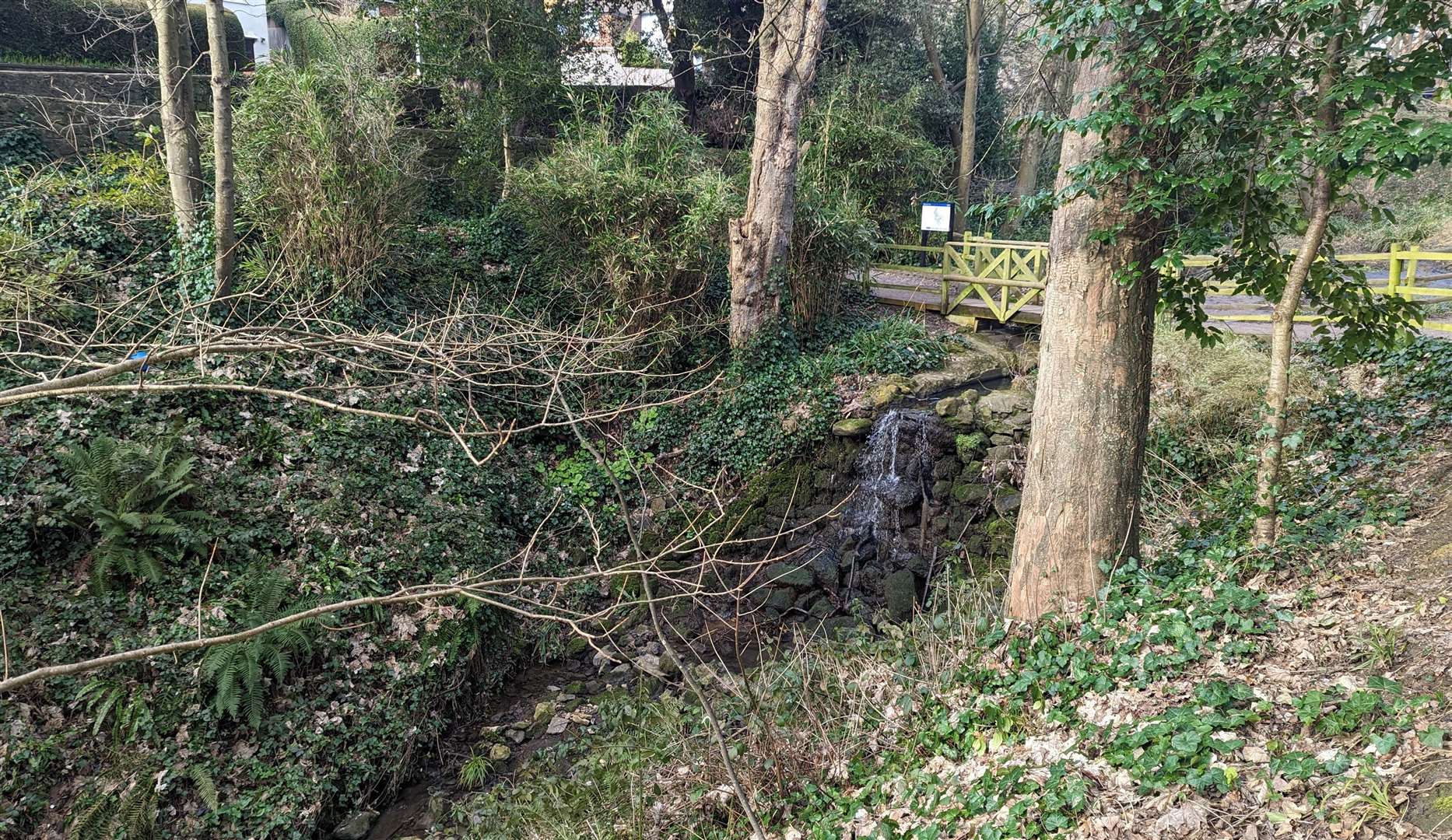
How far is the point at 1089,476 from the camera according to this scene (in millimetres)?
4828

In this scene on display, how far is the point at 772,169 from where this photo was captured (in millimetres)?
10414

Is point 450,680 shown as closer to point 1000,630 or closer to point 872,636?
point 872,636

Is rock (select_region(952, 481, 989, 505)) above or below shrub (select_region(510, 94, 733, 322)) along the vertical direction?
below

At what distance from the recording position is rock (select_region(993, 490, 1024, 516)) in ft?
26.9

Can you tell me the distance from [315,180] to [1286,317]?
9.19 metres

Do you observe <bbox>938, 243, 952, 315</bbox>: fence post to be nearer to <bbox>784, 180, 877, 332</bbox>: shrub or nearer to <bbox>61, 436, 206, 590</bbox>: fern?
<bbox>784, 180, 877, 332</bbox>: shrub

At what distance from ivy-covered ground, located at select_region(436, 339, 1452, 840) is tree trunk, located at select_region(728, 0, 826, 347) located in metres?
5.69

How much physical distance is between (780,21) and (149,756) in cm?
975

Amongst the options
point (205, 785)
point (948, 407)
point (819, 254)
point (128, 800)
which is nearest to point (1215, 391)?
point (948, 407)

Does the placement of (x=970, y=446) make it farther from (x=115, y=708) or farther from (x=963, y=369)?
(x=115, y=708)

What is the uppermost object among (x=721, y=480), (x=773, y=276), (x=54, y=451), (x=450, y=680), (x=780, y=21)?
(x=780, y=21)

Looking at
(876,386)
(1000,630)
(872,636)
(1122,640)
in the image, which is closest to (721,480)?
(876,386)

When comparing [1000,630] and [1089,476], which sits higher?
[1089,476]

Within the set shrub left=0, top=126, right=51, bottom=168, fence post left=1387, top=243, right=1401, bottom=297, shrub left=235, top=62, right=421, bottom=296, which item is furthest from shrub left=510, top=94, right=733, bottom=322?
fence post left=1387, top=243, right=1401, bottom=297
